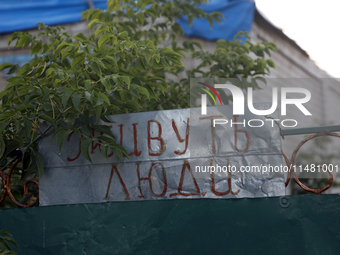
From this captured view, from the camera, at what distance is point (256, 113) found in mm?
2092

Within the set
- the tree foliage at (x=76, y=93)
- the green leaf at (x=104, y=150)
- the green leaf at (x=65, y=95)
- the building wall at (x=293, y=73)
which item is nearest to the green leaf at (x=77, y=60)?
the tree foliage at (x=76, y=93)

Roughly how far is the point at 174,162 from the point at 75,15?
139 inches

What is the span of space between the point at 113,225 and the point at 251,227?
817 millimetres

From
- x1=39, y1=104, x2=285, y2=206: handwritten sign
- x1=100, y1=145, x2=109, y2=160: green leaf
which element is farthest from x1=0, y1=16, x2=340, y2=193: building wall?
x1=100, y1=145, x2=109, y2=160: green leaf

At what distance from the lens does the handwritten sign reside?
6.69 feet

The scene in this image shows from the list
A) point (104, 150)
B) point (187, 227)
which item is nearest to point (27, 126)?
point (104, 150)

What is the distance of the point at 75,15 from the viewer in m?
4.87

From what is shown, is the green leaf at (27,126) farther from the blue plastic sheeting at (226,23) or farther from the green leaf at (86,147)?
the blue plastic sheeting at (226,23)

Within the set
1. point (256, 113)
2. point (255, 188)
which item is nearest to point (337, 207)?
point (255, 188)

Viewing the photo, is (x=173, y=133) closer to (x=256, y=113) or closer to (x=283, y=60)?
(x=256, y=113)

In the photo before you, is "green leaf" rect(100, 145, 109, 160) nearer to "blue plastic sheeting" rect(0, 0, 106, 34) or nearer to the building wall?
the building wall

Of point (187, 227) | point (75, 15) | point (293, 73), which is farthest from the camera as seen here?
point (293, 73)

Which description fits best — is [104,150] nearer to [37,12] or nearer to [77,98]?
[77,98]

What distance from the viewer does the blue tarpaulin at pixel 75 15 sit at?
15.6 ft
